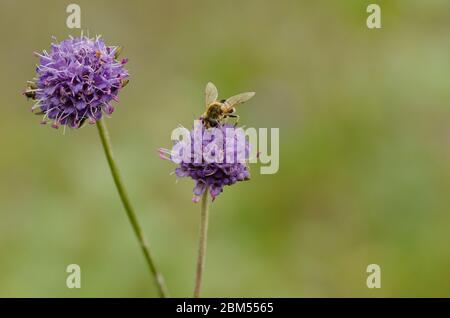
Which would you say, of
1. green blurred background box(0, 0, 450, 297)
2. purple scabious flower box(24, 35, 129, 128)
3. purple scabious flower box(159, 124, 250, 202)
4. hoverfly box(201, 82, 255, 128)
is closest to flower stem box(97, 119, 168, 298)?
purple scabious flower box(24, 35, 129, 128)

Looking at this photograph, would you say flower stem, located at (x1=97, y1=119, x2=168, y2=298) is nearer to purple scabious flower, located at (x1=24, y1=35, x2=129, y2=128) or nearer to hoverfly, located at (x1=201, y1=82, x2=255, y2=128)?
purple scabious flower, located at (x1=24, y1=35, x2=129, y2=128)

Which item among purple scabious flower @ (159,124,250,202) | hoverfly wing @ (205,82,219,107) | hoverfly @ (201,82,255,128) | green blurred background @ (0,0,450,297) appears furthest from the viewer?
green blurred background @ (0,0,450,297)

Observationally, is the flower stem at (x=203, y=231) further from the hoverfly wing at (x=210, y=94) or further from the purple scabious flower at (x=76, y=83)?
the purple scabious flower at (x=76, y=83)

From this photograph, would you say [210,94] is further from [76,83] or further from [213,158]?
[76,83]

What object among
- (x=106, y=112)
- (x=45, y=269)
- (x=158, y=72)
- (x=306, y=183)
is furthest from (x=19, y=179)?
(x=106, y=112)

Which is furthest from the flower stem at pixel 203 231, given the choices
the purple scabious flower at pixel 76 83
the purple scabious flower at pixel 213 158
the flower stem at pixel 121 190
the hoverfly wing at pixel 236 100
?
the purple scabious flower at pixel 76 83
